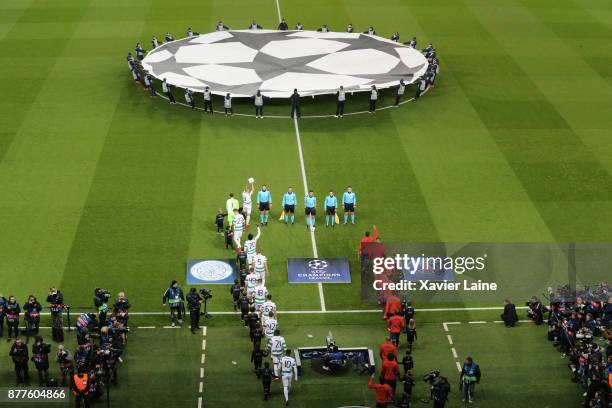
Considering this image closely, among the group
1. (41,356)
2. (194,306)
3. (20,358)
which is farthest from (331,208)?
(20,358)

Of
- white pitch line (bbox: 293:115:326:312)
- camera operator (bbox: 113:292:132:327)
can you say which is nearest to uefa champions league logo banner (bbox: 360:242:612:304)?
white pitch line (bbox: 293:115:326:312)

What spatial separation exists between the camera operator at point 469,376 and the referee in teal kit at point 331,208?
36.5 feet

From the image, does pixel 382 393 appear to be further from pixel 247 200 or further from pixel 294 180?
pixel 294 180

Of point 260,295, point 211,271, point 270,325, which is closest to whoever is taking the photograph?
point 270,325

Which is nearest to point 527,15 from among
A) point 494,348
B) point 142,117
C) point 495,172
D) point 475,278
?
point 495,172

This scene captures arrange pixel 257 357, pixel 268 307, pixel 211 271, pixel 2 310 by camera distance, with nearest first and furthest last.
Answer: pixel 257 357
pixel 268 307
pixel 2 310
pixel 211 271

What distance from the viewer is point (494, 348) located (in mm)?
31547

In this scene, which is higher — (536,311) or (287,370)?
(287,370)

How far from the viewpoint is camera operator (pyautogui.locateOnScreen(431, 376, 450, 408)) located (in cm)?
2764

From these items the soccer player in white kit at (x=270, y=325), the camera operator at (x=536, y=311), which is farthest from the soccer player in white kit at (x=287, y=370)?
the camera operator at (x=536, y=311)

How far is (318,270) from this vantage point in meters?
36.0

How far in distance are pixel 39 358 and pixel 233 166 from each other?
55.1ft

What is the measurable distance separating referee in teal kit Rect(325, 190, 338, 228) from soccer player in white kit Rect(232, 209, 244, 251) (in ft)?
12.1

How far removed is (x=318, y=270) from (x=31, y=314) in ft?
34.3
